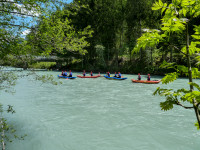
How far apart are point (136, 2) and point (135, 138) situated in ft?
106

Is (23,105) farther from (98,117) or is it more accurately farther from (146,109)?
(146,109)

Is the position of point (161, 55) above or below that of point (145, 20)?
below

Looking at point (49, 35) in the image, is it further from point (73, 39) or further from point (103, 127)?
point (103, 127)

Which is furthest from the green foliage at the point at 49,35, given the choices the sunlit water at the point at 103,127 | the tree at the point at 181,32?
the tree at the point at 181,32

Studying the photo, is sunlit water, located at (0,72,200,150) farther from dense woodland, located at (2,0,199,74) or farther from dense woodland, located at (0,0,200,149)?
dense woodland, located at (2,0,199,74)

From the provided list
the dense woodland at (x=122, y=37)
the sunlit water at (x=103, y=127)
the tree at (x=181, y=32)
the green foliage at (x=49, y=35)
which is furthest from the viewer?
the dense woodland at (x=122, y=37)

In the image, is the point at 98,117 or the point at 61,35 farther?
the point at 98,117

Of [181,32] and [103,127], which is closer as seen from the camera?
[181,32]

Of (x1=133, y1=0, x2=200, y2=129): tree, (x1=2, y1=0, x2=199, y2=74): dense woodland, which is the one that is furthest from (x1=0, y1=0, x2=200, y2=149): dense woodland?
(x1=2, y1=0, x2=199, y2=74): dense woodland

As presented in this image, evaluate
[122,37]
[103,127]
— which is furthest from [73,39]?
[122,37]

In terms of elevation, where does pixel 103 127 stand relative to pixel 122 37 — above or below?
below

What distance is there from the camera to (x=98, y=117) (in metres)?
9.03

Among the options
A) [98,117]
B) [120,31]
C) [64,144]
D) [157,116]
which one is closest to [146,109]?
[157,116]

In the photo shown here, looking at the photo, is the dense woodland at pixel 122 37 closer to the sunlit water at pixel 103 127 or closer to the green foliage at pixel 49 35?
the sunlit water at pixel 103 127
